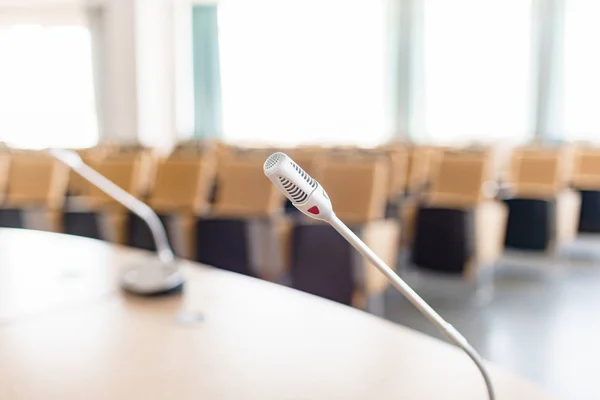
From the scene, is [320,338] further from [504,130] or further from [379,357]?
[504,130]

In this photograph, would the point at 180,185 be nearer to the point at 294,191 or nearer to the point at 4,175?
the point at 4,175

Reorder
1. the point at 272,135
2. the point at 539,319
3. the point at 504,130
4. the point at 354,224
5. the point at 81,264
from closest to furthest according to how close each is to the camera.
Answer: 1. the point at 81,264
2. the point at 354,224
3. the point at 539,319
4. the point at 504,130
5. the point at 272,135

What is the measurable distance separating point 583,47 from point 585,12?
0.44 meters

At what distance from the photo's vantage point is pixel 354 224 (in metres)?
3.63

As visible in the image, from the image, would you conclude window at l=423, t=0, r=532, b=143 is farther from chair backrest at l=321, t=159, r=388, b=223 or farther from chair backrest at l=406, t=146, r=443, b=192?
chair backrest at l=321, t=159, r=388, b=223

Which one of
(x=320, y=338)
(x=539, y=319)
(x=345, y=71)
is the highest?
(x=345, y=71)

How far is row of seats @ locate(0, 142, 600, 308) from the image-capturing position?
3600mm

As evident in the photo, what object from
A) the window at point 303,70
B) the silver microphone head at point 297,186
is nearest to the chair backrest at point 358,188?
the silver microphone head at point 297,186

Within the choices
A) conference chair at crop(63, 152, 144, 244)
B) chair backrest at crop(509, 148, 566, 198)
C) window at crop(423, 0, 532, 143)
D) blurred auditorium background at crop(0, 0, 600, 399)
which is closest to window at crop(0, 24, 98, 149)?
blurred auditorium background at crop(0, 0, 600, 399)

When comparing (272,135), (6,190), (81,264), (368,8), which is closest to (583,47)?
(368,8)

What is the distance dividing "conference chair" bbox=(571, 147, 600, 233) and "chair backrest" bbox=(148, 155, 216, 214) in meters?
3.38

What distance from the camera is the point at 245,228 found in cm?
390

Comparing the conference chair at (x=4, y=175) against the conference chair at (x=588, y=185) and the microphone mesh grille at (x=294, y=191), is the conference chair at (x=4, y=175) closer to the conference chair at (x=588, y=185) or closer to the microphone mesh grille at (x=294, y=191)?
the microphone mesh grille at (x=294, y=191)

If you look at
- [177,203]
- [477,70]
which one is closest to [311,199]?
[177,203]
